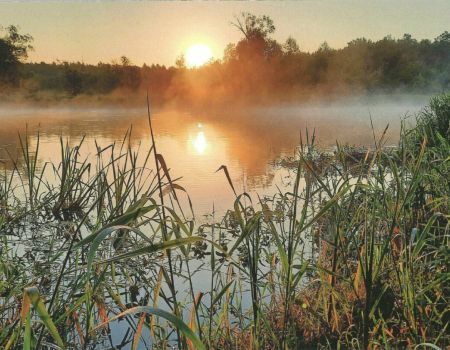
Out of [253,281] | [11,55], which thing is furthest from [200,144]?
[11,55]

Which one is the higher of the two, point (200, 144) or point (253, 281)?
point (253, 281)

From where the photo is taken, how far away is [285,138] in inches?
394

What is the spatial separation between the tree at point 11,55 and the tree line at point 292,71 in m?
7.18

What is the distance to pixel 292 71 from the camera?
24.8 meters

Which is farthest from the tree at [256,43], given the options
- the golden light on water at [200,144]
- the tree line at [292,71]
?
the golden light on water at [200,144]

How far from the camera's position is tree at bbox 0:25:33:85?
30672 mm

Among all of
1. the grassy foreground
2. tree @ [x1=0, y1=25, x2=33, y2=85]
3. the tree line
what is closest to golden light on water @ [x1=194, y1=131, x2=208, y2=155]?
the grassy foreground

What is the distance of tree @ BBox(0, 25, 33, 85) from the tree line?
7184 mm

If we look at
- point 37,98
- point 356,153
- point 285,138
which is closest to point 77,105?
point 37,98

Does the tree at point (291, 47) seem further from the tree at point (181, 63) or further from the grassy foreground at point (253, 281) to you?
the grassy foreground at point (253, 281)

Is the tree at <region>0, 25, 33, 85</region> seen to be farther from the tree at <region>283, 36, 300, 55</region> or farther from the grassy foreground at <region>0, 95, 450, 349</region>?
the grassy foreground at <region>0, 95, 450, 349</region>

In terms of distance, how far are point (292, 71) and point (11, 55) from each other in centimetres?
1683

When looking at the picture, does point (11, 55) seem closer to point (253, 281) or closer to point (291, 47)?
point (291, 47)

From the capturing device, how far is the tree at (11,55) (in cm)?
3067
